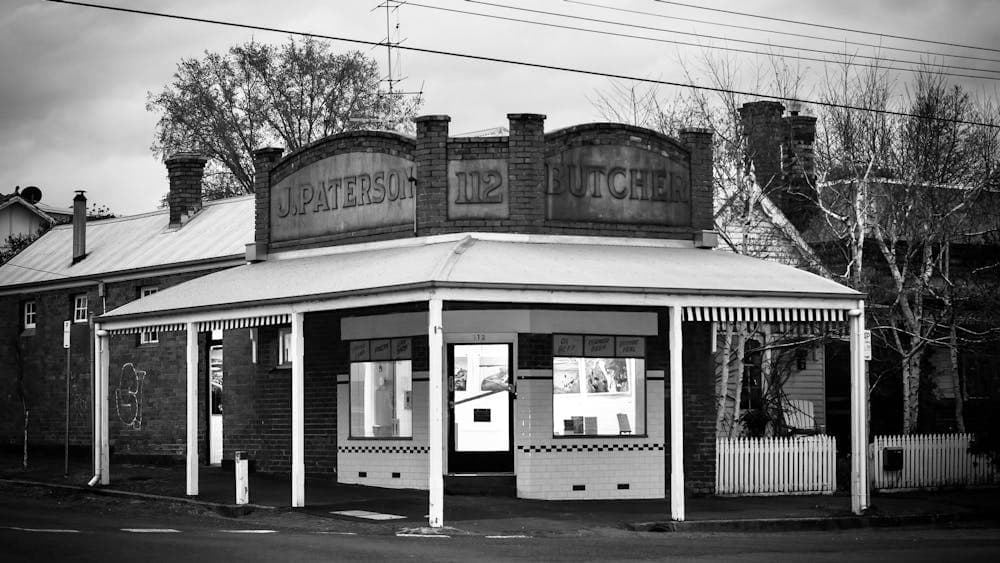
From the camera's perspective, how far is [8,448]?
3169 centimetres

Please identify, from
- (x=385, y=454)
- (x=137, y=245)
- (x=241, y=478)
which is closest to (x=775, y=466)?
(x=385, y=454)

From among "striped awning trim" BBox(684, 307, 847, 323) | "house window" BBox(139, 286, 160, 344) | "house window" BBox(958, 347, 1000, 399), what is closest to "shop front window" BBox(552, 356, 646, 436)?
"striped awning trim" BBox(684, 307, 847, 323)

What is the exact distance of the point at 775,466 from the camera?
22141 mm

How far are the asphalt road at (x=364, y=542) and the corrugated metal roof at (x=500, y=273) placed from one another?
3.27m

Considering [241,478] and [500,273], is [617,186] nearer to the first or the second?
[500,273]

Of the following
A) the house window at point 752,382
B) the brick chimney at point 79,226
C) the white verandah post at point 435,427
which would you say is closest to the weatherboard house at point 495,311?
the white verandah post at point 435,427

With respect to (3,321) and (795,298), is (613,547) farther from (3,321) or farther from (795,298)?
(3,321)

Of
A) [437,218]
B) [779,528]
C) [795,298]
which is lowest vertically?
[779,528]

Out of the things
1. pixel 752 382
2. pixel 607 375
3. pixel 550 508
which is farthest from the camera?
pixel 752 382

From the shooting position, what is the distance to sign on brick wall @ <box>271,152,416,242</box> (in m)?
21.5

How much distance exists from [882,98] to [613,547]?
16644 millimetres

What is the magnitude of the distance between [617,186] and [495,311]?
3.01 meters

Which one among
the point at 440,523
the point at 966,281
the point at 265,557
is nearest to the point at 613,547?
the point at 440,523

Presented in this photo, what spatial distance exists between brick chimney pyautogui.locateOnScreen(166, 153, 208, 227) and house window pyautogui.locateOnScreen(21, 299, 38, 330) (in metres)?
4.26
